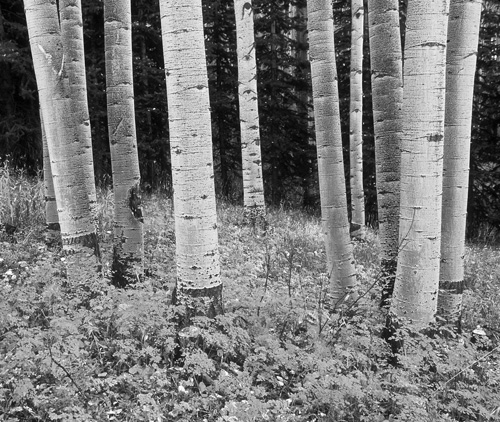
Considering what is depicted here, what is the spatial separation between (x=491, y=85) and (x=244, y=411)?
16372mm

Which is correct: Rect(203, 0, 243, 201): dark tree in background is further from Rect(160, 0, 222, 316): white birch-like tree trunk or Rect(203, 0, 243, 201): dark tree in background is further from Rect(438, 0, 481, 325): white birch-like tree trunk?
Rect(160, 0, 222, 316): white birch-like tree trunk

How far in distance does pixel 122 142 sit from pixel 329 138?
2470 millimetres

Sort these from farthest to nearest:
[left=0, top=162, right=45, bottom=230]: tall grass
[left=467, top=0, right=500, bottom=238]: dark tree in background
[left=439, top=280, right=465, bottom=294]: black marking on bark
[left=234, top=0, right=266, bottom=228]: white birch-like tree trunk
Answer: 1. [left=467, top=0, right=500, bottom=238]: dark tree in background
2. [left=234, top=0, right=266, bottom=228]: white birch-like tree trunk
3. [left=0, top=162, right=45, bottom=230]: tall grass
4. [left=439, top=280, right=465, bottom=294]: black marking on bark

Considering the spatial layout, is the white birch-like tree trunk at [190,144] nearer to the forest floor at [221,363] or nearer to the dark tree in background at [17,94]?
the forest floor at [221,363]

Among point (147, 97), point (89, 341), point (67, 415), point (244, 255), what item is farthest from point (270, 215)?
point (67, 415)

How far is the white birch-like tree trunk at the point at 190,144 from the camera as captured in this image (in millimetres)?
3398

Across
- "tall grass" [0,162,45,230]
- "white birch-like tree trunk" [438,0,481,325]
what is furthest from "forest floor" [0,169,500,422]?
"tall grass" [0,162,45,230]

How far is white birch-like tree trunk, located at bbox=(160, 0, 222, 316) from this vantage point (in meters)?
3.40

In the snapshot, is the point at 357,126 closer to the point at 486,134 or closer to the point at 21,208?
the point at 21,208

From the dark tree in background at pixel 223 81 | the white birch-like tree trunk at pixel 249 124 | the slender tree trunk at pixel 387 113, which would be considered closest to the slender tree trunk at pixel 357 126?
the white birch-like tree trunk at pixel 249 124

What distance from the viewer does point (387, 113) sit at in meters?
4.70

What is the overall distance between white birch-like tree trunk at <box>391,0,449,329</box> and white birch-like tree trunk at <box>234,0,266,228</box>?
572 centimetres

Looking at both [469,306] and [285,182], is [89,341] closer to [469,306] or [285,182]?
[469,306]

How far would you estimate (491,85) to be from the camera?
15.6 m
